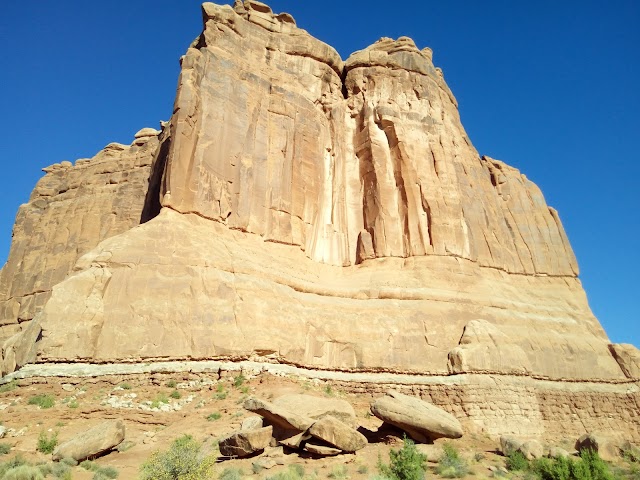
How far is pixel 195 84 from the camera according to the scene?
27.8m

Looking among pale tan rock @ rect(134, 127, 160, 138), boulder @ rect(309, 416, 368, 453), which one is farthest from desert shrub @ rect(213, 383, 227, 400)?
pale tan rock @ rect(134, 127, 160, 138)

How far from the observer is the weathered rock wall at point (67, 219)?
4194cm

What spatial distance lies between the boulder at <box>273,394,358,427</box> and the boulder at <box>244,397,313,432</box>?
1.54 ft

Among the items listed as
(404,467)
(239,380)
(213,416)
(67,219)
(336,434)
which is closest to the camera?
(404,467)

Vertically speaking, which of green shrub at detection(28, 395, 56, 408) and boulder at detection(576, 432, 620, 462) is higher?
green shrub at detection(28, 395, 56, 408)

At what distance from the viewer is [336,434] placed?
14.0 m

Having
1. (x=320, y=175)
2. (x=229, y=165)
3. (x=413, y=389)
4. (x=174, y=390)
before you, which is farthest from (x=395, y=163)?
(x=174, y=390)

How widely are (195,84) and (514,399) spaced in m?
23.2

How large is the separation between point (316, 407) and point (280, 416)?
163 centimetres

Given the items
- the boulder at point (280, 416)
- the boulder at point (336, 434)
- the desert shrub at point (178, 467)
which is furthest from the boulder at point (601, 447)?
the desert shrub at point (178, 467)

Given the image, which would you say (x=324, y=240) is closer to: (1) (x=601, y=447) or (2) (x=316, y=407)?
(2) (x=316, y=407)

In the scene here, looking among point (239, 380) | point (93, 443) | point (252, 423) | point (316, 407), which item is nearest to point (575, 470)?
point (316, 407)

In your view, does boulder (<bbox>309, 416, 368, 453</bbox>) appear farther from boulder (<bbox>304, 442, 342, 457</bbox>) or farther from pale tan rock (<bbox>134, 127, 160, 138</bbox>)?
pale tan rock (<bbox>134, 127, 160, 138</bbox>)

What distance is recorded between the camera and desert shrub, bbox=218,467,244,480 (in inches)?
467
